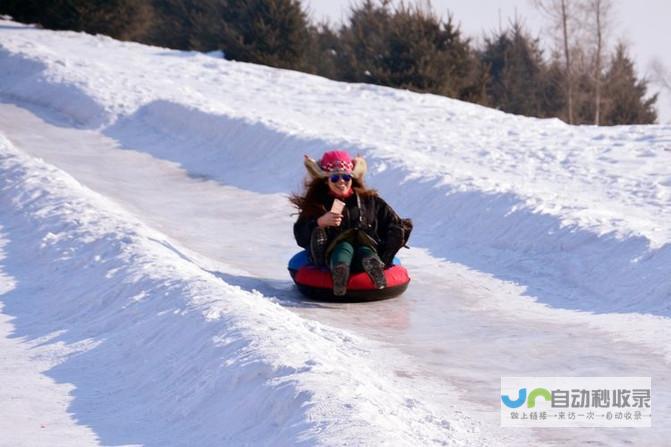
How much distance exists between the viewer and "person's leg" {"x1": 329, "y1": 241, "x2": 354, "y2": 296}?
27.7ft

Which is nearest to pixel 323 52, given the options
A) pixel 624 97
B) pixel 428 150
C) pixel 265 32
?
pixel 265 32

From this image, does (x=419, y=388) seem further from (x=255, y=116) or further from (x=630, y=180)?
(x=255, y=116)

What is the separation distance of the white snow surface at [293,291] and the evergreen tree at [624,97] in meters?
22.6

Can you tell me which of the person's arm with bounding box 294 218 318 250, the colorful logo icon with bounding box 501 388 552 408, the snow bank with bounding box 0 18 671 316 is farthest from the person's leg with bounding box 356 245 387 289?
the colorful logo icon with bounding box 501 388 552 408

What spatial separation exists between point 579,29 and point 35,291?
32070 millimetres

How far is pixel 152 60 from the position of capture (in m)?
27.2

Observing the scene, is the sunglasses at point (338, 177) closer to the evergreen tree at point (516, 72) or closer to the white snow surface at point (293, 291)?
the white snow surface at point (293, 291)

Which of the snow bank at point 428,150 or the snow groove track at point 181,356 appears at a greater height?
the snow bank at point 428,150

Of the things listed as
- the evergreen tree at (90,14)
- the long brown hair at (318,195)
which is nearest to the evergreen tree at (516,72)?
the evergreen tree at (90,14)

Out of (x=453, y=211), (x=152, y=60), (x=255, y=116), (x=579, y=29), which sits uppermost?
(x=579, y=29)

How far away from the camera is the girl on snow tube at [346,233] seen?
8625mm

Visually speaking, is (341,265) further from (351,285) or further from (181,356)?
(181,356)

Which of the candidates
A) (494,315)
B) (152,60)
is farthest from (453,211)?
(152,60)

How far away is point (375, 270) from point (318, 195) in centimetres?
100
